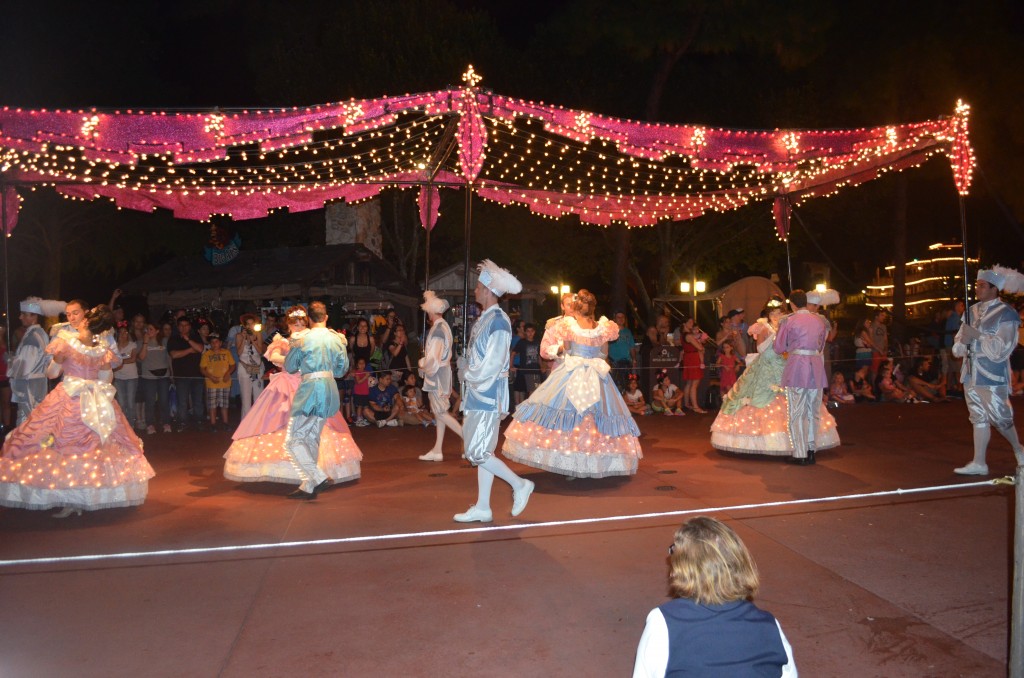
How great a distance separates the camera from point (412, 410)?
39.9 feet

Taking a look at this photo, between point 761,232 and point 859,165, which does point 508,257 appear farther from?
point 859,165

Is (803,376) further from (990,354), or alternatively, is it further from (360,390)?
(360,390)

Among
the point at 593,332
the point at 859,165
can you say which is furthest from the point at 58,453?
the point at 859,165

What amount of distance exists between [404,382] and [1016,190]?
1505cm

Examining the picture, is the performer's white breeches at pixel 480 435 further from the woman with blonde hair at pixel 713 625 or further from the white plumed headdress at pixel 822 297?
the white plumed headdress at pixel 822 297

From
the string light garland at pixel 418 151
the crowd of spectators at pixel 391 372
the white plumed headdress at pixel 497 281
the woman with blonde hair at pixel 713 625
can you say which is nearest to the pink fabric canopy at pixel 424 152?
the string light garland at pixel 418 151

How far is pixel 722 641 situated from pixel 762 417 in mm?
6898

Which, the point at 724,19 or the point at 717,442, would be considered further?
the point at 724,19

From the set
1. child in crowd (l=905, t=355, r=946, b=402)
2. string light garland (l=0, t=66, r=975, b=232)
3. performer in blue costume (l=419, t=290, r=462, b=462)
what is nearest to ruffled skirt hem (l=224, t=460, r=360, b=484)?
performer in blue costume (l=419, t=290, r=462, b=462)

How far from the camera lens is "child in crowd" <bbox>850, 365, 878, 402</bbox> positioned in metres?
14.3

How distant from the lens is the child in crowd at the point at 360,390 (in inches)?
475

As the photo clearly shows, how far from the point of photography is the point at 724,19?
17422mm

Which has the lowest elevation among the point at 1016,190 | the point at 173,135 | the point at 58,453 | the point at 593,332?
the point at 58,453

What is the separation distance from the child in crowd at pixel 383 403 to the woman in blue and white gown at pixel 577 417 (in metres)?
4.44
